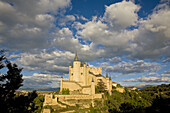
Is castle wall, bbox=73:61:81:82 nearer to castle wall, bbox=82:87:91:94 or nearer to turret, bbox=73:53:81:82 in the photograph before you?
turret, bbox=73:53:81:82

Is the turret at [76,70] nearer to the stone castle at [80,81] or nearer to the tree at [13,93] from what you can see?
the stone castle at [80,81]

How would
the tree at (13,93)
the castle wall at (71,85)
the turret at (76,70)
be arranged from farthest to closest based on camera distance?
the turret at (76,70) < the castle wall at (71,85) < the tree at (13,93)

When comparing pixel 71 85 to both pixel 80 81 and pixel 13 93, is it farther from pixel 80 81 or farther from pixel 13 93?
pixel 13 93

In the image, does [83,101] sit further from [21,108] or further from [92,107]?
[21,108]

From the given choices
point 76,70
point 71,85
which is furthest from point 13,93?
point 76,70

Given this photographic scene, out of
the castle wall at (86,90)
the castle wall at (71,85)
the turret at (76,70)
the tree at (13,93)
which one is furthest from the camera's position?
the turret at (76,70)

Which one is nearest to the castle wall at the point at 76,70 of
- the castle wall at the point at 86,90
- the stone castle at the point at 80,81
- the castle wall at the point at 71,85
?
the stone castle at the point at 80,81

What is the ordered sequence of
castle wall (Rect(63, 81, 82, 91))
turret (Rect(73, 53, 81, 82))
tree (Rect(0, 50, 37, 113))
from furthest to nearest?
turret (Rect(73, 53, 81, 82)), castle wall (Rect(63, 81, 82, 91)), tree (Rect(0, 50, 37, 113))

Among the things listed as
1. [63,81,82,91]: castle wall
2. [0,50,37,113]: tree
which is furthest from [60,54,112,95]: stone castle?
[0,50,37,113]: tree

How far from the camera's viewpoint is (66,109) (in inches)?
1510

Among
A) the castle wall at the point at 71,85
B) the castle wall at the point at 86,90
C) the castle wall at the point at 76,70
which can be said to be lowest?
the castle wall at the point at 86,90

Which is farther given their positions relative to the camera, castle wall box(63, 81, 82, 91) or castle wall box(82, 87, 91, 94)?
castle wall box(63, 81, 82, 91)

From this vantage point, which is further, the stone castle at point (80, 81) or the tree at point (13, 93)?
the stone castle at point (80, 81)

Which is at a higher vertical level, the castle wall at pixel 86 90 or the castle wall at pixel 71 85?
the castle wall at pixel 71 85
